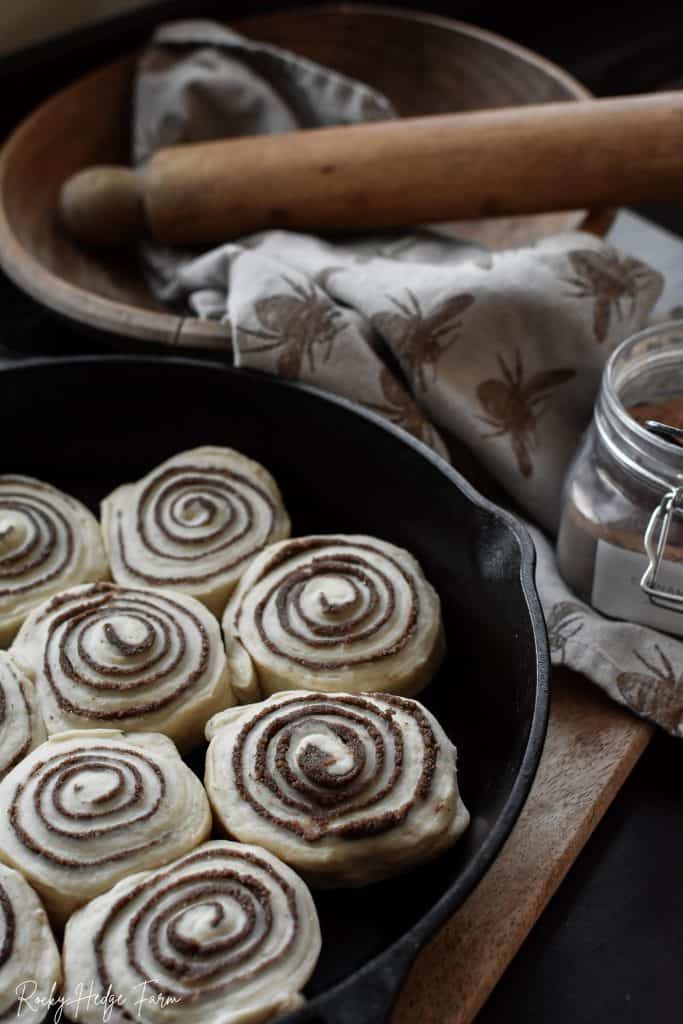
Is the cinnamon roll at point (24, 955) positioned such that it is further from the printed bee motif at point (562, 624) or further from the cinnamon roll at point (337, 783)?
the printed bee motif at point (562, 624)

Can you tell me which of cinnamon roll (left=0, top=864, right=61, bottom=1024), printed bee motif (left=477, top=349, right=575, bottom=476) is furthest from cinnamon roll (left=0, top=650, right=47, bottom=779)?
printed bee motif (left=477, top=349, right=575, bottom=476)

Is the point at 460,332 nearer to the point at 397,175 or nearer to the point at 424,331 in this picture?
the point at 424,331

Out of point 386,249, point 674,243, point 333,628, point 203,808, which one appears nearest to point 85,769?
point 203,808

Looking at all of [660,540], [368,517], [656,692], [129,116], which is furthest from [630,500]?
[129,116]

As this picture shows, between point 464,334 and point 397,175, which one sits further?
point 397,175

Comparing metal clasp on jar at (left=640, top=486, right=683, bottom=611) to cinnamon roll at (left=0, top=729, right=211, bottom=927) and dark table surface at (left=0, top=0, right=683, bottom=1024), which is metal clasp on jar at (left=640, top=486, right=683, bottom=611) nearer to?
dark table surface at (left=0, top=0, right=683, bottom=1024)
